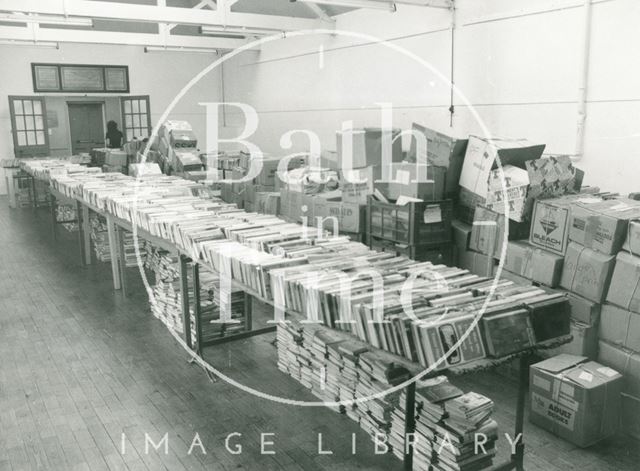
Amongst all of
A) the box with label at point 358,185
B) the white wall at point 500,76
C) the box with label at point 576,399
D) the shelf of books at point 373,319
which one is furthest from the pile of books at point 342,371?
the white wall at point 500,76

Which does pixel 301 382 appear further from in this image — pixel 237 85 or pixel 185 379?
pixel 237 85

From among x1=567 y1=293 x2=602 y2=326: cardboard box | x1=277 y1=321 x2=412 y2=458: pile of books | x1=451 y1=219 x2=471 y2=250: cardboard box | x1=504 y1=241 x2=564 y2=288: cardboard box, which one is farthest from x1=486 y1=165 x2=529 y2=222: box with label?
x1=277 y1=321 x2=412 y2=458: pile of books

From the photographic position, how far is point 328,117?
1057 centimetres

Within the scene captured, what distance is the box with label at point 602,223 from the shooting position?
3602 mm

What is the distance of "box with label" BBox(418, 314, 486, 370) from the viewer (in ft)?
7.64

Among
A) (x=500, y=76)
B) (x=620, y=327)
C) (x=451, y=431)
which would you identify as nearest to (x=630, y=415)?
(x=620, y=327)

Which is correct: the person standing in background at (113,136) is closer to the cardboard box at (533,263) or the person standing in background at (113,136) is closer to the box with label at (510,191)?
the box with label at (510,191)

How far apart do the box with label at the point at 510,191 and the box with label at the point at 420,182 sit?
55 centimetres

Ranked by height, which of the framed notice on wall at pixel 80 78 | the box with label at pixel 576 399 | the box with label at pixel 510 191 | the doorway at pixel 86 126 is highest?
the framed notice on wall at pixel 80 78

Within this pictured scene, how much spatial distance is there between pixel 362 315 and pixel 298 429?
1.24m

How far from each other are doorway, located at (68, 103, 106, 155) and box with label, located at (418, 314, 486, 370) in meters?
14.2

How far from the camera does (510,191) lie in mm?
4469

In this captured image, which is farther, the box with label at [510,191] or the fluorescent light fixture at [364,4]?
the fluorescent light fixture at [364,4]

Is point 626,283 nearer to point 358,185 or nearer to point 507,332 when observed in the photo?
point 507,332
